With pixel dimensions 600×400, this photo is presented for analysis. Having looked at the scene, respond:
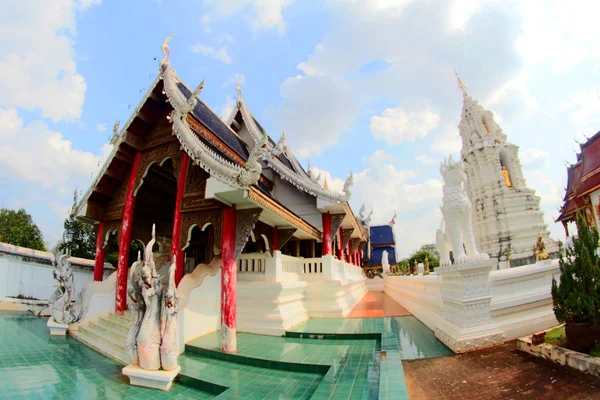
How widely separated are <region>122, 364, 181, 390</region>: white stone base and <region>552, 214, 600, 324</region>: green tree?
4.71 m

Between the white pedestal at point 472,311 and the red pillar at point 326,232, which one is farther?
the red pillar at point 326,232

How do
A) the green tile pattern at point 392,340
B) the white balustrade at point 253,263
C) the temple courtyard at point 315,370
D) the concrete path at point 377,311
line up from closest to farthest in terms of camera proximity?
the temple courtyard at point 315,370
the green tile pattern at point 392,340
the white balustrade at point 253,263
the concrete path at point 377,311

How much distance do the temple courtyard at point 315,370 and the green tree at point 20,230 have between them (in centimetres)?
1935

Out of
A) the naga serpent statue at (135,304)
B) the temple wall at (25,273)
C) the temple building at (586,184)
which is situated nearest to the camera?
the naga serpent statue at (135,304)

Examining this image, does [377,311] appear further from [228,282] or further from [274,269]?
[228,282]

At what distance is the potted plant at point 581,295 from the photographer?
2.89 m

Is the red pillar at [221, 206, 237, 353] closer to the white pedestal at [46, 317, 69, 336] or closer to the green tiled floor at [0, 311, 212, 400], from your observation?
the green tiled floor at [0, 311, 212, 400]

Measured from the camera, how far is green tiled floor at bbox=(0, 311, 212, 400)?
11.6 feet

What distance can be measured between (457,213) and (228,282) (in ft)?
13.0

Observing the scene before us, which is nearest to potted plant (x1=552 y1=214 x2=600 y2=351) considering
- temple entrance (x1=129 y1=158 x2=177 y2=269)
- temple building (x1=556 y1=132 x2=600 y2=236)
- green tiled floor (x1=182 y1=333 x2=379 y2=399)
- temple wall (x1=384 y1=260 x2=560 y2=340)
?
temple wall (x1=384 y1=260 x2=560 y2=340)

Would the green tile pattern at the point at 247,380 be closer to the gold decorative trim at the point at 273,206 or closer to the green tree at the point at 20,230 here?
the gold decorative trim at the point at 273,206

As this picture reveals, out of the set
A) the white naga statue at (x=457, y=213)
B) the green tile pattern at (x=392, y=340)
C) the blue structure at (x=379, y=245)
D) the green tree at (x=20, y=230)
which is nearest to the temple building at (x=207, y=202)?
the green tile pattern at (x=392, y=340)

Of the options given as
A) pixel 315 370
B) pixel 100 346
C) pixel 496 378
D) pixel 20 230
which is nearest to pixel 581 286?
pixel 496 378

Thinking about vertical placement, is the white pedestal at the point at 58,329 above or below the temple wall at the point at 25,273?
below
